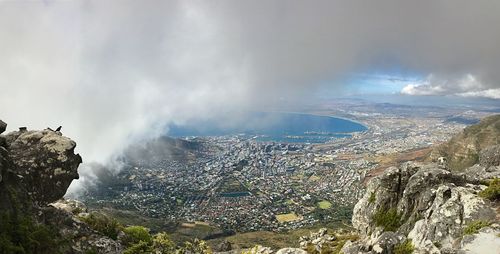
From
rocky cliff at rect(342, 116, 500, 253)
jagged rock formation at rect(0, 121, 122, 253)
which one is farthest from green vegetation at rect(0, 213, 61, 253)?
rocky cliff at rect(342, 116, 500, 253)

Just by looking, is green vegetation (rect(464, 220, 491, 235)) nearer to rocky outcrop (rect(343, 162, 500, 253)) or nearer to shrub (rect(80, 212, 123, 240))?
rocky outcrop (rect(343, 162, 500, 253))

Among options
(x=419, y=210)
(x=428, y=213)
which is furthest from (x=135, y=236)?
(x=428, y=213)

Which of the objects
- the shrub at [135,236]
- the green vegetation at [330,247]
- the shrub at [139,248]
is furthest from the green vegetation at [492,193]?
the shrub at [135,236]

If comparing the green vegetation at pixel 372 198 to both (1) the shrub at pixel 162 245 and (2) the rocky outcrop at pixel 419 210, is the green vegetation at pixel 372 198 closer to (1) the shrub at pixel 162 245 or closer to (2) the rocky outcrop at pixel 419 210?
(2) the rocky outcrop at pixel 419 210

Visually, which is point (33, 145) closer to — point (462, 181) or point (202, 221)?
point (462, 181)

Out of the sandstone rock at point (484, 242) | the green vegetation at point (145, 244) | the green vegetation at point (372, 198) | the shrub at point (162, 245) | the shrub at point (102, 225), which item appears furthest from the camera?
the green vegetation at point (372, 198)

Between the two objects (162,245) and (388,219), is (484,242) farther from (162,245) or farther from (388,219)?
(162,245)
